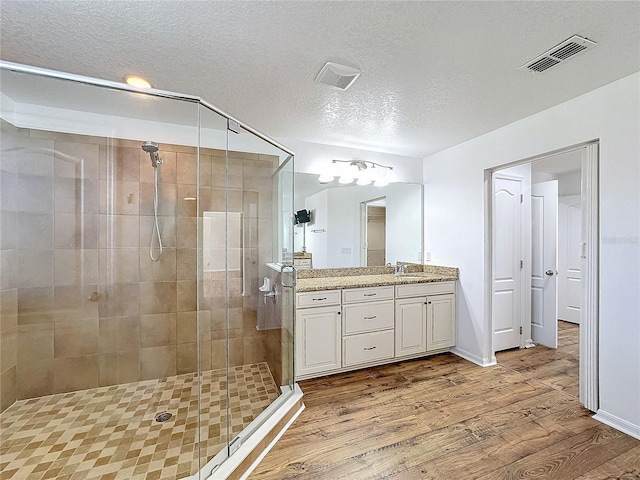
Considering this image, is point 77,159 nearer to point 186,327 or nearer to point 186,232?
point 186,232

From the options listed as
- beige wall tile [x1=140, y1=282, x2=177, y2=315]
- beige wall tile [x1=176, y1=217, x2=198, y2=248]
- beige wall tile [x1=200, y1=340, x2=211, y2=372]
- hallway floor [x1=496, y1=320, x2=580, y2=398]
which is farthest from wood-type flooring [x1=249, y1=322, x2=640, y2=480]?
beige wall tile [x1=176, y1=217, x2=198, y2=248]

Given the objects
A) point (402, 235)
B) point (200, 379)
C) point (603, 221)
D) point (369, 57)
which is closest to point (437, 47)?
point (369, 57)

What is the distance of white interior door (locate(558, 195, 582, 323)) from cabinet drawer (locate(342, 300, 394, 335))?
11.5ft

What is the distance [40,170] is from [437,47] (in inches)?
114

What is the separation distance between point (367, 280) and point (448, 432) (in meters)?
1.46

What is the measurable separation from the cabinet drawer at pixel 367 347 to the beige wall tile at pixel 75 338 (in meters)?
2.18

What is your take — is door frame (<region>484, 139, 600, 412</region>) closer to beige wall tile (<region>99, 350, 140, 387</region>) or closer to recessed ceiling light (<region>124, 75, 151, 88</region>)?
recessed ceiling light (<region>124, 75, 151, 88</region>)

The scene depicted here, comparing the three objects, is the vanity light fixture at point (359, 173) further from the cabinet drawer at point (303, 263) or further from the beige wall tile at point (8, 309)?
the beige wall tile at point (8, 309)

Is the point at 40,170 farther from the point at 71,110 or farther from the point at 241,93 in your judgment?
the point at 241,93

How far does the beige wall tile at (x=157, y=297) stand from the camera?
8.18 feet

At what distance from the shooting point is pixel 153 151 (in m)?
2.49

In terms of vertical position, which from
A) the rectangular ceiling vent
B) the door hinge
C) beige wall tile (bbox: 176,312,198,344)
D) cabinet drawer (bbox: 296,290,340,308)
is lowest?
beige wall tile (bbox: 176,312,198,344)

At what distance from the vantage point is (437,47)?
5.08 feet

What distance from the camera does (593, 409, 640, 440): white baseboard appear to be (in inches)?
70.4
